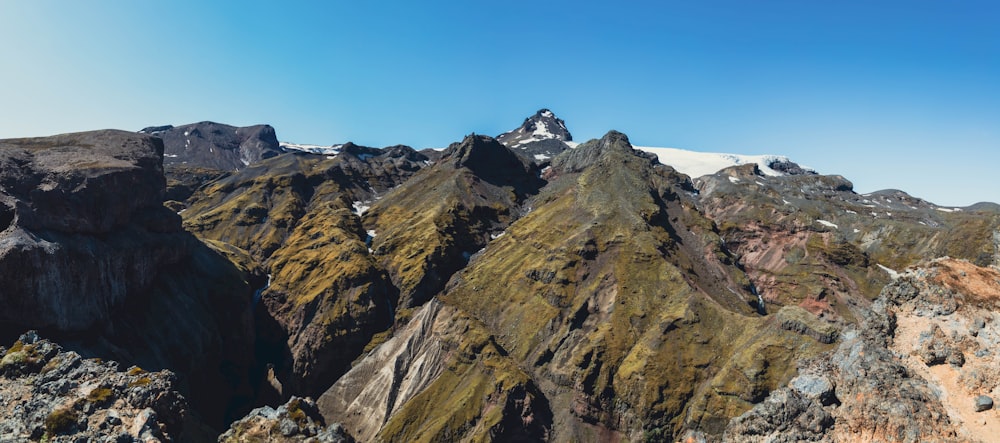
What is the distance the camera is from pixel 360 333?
158 meters

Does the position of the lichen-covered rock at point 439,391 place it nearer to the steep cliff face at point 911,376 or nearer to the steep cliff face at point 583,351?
the steep cliff face at point 583,351

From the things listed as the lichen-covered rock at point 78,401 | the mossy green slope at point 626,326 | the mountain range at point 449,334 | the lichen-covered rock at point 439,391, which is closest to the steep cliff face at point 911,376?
the mountain range at point 449,334

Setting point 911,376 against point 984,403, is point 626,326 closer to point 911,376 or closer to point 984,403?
point 911,376

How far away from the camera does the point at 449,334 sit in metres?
150

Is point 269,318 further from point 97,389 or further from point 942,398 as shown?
point 942,398

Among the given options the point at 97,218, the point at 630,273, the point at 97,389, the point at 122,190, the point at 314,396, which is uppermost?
the point at 122,190

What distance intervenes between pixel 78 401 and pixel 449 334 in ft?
329

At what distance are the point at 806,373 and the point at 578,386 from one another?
2282 inches

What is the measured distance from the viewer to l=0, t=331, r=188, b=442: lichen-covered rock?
54062mm

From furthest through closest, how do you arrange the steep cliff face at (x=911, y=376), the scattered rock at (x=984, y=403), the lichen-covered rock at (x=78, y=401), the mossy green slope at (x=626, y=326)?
the mossy green slope at (x=626, y=326) < the steep cliff face at (x=911, y=376) < the scattered rock at (x=984, y=403) < the lichen-covered rock at (x=78, y=401)

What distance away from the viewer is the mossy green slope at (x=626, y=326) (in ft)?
376

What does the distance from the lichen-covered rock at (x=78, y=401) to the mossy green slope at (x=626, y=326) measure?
302 ft

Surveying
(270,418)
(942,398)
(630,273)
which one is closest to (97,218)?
(270,418)

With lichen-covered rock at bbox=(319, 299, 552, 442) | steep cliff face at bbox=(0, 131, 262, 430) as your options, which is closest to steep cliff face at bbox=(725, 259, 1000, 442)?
lichen-covered rock at bbox=(319, 299, 552, 442)
